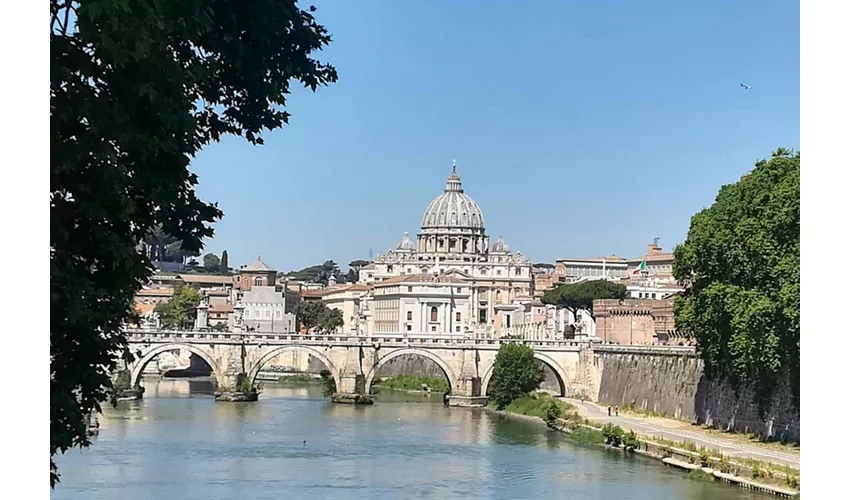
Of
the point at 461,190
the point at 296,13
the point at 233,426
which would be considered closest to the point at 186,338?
the point at 233,426

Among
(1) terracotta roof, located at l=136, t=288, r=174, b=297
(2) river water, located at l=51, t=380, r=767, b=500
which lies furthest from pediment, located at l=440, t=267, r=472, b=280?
(2) river water, located at l=51, t=380, r=767, b=500

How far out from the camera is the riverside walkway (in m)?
13.6

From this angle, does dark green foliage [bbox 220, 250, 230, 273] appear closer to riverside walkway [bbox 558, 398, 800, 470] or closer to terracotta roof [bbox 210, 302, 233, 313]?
terracotta roof [bbox 210, 302, 233, 313]

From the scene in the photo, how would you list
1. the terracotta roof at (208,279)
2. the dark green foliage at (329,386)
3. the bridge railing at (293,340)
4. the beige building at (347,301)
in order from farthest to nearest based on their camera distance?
the terracotta roof at (208,279) → the beige building at (347,301) → the dark green foliage at (329,386) → the bridge railing at (293,340)

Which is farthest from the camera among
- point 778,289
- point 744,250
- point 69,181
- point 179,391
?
point 179,391

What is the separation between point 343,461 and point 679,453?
3.62 metres

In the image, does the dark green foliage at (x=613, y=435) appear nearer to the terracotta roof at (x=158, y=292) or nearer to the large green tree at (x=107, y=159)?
the large green tree at (x=107, y=159)

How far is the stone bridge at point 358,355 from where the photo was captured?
25.0 m

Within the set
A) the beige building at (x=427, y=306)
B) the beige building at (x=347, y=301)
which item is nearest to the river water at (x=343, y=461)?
the beige building at (x=427, y=306)

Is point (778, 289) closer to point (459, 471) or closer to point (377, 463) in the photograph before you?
point (459, 471)

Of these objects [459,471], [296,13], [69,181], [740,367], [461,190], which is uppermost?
[461,190]

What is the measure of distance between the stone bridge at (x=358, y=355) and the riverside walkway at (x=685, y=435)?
2.51 metres

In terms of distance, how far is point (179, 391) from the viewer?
90.8 ft

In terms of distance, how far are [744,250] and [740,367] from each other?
4.04 feet
